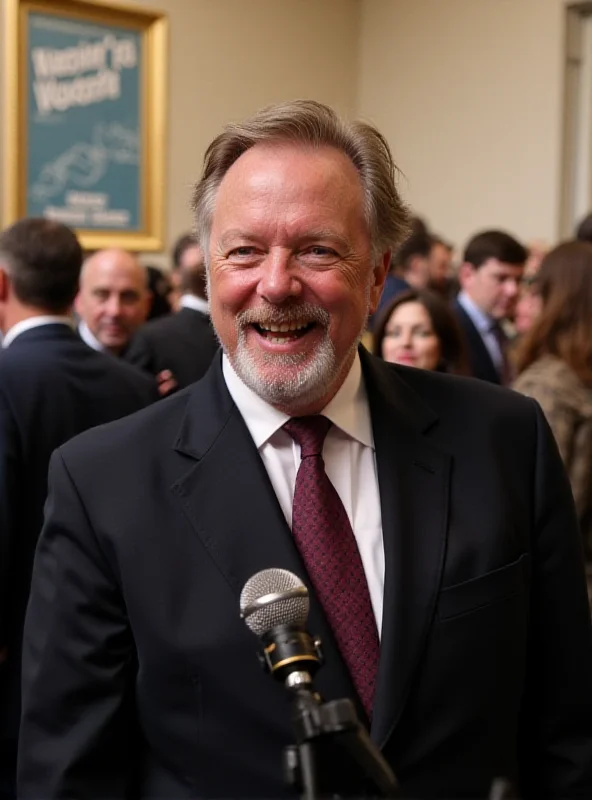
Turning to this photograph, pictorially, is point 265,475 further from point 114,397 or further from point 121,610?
point 114,397

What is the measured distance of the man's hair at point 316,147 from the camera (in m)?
1.66

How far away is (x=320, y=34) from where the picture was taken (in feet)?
26.5

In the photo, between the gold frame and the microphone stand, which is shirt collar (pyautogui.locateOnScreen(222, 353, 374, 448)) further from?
the gold frame

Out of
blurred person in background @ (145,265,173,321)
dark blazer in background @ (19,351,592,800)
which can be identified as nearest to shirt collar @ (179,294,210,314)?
blurred person in background @ (145,265,173,321)

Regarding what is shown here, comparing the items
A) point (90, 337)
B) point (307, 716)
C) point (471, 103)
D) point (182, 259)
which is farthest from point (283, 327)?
point (471, 103)

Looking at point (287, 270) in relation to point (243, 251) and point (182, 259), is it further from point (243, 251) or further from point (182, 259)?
point (182, 259)

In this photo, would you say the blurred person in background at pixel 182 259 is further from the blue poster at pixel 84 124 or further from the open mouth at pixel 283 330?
the open mouth at pixel 283 330

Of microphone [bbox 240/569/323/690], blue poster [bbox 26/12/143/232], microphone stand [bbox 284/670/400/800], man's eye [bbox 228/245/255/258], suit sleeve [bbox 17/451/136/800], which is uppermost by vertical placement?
blue poster [bbox 26/12/143/232]

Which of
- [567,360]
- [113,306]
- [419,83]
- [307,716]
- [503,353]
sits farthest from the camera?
[419,83]

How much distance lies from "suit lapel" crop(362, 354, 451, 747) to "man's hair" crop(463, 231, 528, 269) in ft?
11.3

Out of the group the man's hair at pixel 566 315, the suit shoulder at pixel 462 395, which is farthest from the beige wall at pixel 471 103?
the suit shoulder at pixel 462 395

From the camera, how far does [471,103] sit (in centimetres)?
783

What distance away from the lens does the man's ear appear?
5.82 feet

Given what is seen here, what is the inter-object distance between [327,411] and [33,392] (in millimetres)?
1245
